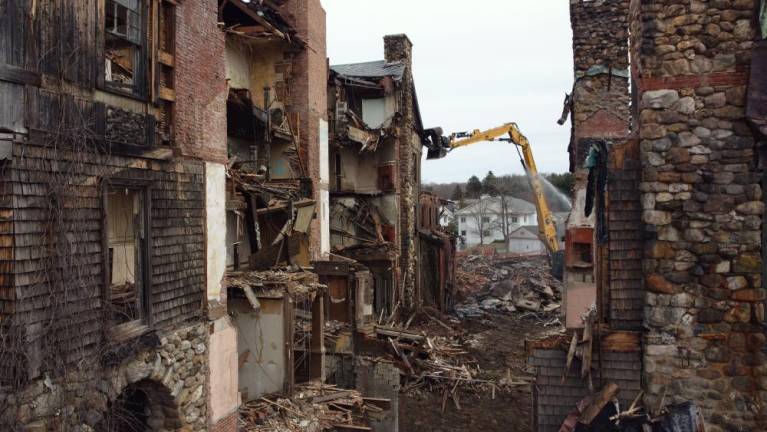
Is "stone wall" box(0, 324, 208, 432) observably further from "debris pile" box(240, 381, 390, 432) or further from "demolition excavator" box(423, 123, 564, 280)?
"demolition excavator" box(423, 123, 564, 280)

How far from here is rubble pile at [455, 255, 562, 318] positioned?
29536 millimetres

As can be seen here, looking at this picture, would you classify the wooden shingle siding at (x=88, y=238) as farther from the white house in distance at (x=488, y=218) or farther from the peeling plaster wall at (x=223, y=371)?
the white house in distance at (x=488, y=218)

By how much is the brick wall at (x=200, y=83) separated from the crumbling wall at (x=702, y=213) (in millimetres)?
6737

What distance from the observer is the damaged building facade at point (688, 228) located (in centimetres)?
673

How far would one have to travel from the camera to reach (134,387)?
837 centimetres

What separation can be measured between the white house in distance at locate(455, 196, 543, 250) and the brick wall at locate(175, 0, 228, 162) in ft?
208

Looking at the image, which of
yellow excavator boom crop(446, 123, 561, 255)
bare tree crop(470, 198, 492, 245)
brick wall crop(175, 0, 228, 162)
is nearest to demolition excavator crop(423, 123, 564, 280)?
yellow excavator boom crop(446, 123, 561, 255)

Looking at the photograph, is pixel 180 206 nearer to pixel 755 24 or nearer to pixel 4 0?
pixel 4 0

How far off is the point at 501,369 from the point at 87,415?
49.6 ft

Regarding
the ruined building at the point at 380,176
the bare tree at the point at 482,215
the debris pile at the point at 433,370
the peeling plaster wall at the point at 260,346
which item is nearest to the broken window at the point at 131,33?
the peeling plaster wall at the point at 260,346

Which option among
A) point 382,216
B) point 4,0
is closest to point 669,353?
point 4,0

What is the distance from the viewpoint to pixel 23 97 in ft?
19.5

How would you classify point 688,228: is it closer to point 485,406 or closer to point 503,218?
point 485,406

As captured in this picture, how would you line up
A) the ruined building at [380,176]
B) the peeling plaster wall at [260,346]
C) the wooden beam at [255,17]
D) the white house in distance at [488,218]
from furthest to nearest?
the white house in distance at [488,218] < the ruined building at [380,176] < the wooden beam at [255,17] < the peeling plaster wall at [260,346]
